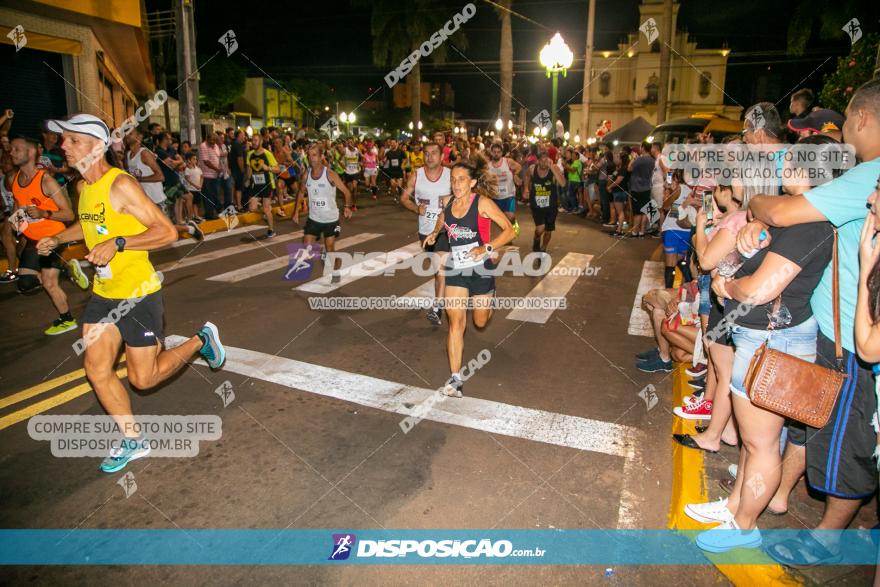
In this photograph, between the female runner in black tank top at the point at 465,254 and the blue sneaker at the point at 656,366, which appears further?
the blue sneaker at the point at 656,366

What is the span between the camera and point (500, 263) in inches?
425

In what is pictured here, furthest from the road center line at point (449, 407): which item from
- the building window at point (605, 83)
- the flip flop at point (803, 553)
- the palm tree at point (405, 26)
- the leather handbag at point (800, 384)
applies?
the building window at point (605, 83)

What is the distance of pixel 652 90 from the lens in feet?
188

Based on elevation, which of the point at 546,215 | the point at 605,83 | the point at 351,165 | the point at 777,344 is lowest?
the point at 777,344

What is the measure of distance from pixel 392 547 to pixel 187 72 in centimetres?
1492

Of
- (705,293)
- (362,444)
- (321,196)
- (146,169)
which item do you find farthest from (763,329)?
(146,169)

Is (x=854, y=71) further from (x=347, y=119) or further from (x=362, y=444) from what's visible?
(x=347, y=119)

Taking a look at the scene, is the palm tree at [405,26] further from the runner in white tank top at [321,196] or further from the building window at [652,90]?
the building window at [652,90]

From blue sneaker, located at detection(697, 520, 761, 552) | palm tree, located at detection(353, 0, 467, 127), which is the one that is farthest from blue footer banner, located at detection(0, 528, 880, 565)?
palm tree, located at detection(353, 0, 467, 127)

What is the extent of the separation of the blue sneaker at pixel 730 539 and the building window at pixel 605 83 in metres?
64.5

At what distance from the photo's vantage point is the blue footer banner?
2996mm

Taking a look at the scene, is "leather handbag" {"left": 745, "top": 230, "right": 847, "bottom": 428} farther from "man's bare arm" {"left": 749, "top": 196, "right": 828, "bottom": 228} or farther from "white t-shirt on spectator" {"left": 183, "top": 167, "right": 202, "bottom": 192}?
"white t-shirt on spectator" {"left": 183, "top": 167, "right": 202, "bottom": 192}

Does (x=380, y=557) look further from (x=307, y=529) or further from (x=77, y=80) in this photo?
(x=77, y=80)

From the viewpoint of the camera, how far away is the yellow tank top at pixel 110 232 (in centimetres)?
378
